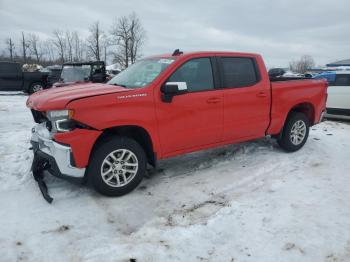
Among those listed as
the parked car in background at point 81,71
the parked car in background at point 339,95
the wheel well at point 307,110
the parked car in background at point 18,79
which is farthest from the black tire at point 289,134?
the parked car in background at point 18,79

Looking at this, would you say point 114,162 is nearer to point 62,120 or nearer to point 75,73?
point 62,120

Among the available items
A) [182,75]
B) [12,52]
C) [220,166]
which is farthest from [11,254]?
[12,52]

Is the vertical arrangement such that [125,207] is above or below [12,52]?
below

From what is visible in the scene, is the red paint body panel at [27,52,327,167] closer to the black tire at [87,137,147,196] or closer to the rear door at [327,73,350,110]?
the black tire at [87,137,147,196]

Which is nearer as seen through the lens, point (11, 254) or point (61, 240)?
point (11, 254)

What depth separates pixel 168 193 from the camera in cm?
460

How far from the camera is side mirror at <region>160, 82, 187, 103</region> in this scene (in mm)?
4430

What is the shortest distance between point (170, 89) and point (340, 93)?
8.57 meters

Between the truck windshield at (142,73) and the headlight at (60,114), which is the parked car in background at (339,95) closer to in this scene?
the truck windshield at (142,73)

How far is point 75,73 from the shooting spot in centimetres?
1332

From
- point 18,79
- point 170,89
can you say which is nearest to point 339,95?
point 170,89

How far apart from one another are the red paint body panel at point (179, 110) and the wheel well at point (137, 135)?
8cm

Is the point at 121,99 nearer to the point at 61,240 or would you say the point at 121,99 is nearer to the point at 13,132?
the point at 61,240

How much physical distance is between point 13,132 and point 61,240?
490cm
